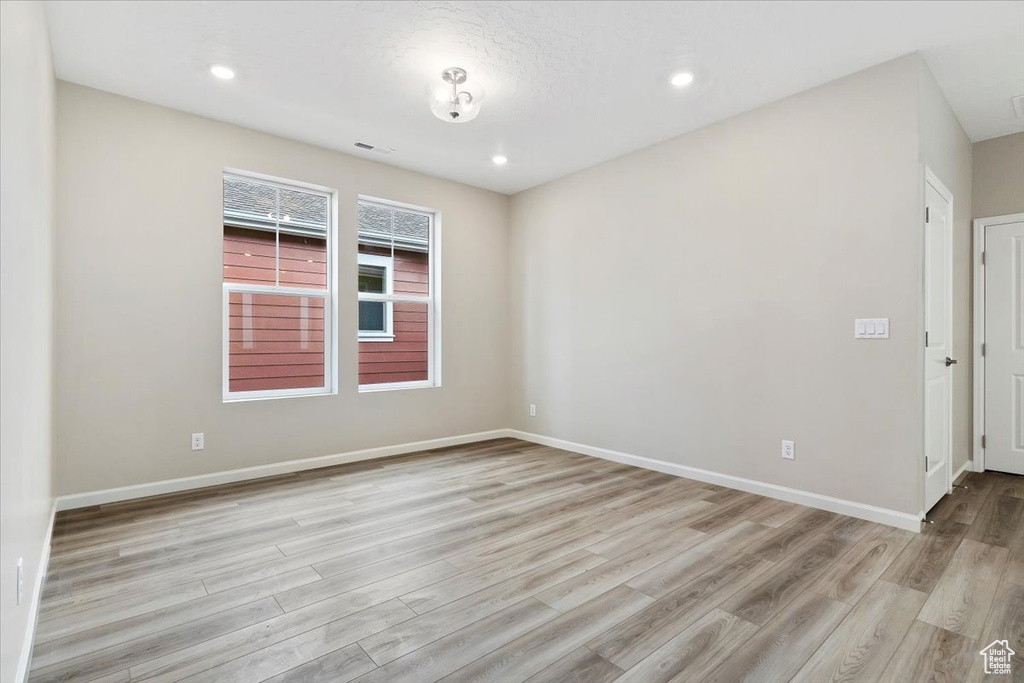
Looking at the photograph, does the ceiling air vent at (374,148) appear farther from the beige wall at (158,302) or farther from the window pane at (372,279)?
the window pane at (372,279)

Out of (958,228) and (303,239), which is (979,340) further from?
(303,239)

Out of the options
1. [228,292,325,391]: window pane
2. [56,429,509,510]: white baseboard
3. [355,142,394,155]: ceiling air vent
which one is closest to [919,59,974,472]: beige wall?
[355,142,394,155]: ceiling air vent

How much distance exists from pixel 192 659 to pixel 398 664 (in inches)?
29.1

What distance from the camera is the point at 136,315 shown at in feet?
11.5

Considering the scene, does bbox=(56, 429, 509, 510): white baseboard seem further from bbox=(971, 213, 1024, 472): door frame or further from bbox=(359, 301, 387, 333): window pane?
bbox=(971, 213, 1024, 472): door frame

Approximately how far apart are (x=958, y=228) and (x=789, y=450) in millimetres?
2279

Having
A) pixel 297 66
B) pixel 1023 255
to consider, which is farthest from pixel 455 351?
pixel 1023 255

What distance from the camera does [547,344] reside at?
5.36 meters

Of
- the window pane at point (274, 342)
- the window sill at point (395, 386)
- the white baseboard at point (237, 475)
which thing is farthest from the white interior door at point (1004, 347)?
the window pane at point (274, 342)

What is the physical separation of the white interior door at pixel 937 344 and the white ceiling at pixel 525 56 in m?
0.88

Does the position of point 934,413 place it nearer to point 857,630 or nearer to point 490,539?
point 857,630

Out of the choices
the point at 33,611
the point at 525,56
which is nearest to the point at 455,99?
the point at 525,56

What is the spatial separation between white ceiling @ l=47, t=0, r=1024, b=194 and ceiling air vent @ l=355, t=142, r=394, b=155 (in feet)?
0.90

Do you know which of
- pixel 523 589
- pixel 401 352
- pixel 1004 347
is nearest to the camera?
pixel 523 589
